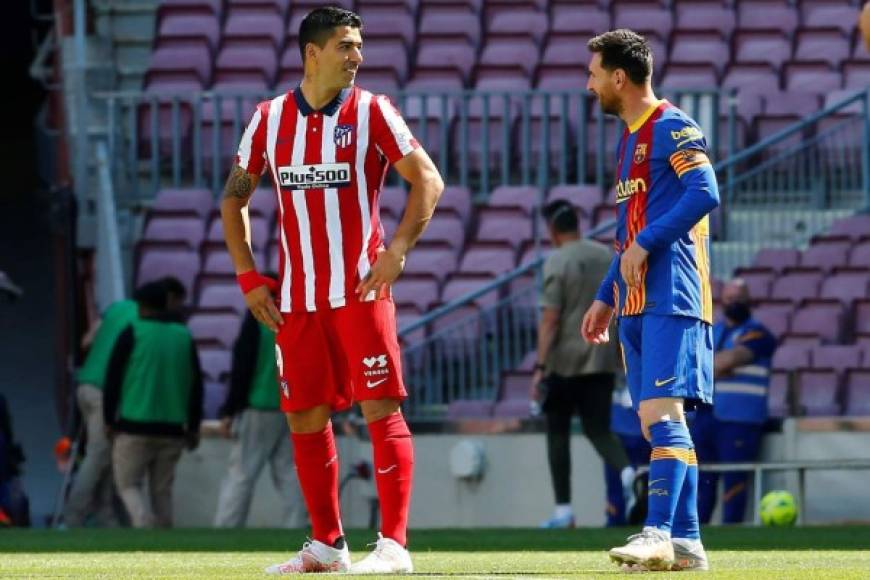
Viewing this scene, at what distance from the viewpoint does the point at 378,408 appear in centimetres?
773

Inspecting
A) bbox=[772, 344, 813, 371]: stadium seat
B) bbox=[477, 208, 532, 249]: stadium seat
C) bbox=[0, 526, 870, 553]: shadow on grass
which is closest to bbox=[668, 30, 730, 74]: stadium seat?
bbox=[477, 208, 532, 249]: stadium seat

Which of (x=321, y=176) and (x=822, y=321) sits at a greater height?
(x=321, y=176)

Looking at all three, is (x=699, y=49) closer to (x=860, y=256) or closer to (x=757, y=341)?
(x=860, y=256)

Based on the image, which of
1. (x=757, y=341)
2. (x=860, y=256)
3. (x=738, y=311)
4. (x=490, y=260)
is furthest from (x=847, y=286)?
(x=490, y=260)

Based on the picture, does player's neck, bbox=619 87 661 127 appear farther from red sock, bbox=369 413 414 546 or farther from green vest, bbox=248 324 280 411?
green vest, bbox=248 324 280 411

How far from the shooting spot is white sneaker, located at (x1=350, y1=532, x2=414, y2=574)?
24.5 ft

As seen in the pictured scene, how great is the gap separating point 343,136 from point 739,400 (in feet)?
22.8

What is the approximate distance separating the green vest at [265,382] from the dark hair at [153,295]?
0.71 m

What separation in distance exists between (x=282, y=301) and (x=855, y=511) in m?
7.24

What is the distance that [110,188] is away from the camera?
57.2 feet

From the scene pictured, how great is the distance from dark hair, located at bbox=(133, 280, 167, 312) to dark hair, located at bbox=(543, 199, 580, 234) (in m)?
2.64

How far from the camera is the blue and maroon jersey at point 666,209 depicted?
7535 mm

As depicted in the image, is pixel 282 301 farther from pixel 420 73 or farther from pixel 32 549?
pixel 420 73

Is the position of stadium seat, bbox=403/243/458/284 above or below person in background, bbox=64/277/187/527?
above
